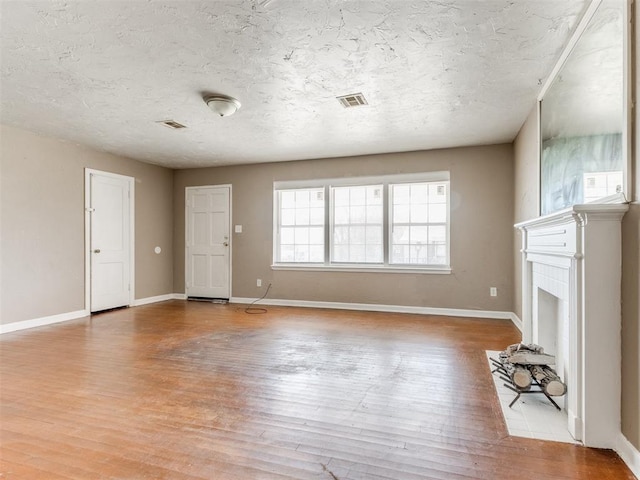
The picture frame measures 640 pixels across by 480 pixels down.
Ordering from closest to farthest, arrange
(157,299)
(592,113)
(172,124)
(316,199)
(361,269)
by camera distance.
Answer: (592,113) < (172,124) < (361,269) < (316,199) < (157,299)

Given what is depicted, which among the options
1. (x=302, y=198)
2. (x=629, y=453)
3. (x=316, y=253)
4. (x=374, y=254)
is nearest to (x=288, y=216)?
(x=302, y=198)

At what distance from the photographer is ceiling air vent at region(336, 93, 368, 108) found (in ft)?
11.3

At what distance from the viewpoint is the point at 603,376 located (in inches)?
74.1

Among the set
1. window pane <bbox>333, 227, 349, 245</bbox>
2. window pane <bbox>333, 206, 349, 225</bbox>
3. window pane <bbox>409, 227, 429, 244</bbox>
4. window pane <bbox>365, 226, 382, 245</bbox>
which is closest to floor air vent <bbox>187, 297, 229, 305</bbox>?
window pane <bbox>333, 227, 349, 245</bbox>

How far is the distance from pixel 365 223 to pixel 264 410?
3.95 metres

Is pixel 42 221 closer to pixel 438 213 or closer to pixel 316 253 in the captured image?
pixel 316 253

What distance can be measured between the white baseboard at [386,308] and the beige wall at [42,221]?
266 cm

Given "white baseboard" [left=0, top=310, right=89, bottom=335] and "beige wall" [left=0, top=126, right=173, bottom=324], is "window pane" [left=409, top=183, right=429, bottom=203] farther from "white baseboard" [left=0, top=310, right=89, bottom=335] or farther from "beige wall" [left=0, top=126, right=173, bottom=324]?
"white baseboard" [left=0, top=310, right=89, bottom=335]

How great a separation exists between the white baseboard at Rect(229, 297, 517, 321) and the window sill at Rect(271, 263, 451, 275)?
21.6 inches

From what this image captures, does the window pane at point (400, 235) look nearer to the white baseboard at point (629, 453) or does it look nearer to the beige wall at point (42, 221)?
the white baseboard at point (629, 453)

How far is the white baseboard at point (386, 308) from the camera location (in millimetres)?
5146

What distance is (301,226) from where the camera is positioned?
6.27 meters

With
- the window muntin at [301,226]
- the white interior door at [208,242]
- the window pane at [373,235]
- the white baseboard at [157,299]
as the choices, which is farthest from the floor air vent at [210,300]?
the window pane at [373,235]

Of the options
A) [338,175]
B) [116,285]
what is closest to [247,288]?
[116,285]
